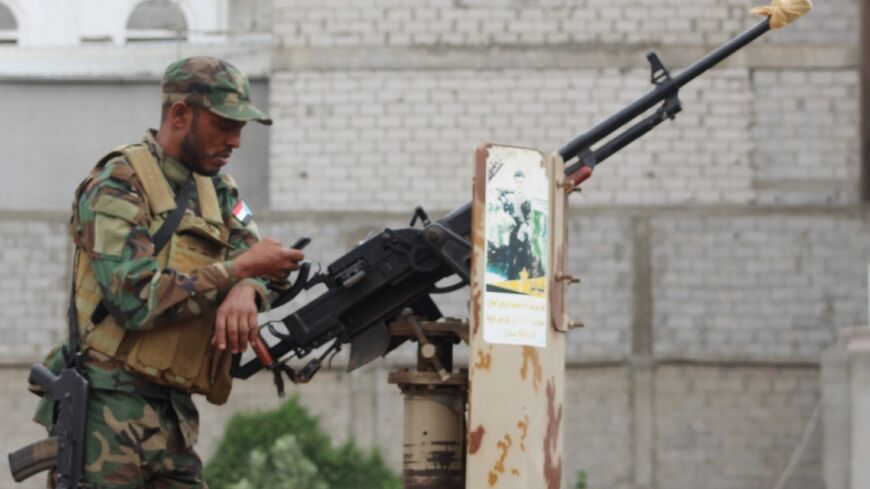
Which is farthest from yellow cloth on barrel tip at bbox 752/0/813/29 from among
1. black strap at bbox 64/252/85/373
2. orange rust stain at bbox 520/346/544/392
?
black strap at bbox 64/252/85/373

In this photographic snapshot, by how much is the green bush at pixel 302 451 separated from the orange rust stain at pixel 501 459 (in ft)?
29.4

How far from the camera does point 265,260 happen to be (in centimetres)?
570

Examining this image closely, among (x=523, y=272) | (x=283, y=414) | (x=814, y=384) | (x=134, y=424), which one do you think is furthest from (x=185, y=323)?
(x=814, y=384)

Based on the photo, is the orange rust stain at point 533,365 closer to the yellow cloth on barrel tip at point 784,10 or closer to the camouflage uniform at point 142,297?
the camouflage uniform at point 142,297

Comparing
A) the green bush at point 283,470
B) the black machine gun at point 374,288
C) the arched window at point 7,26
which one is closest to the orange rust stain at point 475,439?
the black machine gun at point 374,288

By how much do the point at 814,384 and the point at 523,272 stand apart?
Result: 10235 millimetres

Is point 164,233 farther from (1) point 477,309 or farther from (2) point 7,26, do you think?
(2) point 7,26

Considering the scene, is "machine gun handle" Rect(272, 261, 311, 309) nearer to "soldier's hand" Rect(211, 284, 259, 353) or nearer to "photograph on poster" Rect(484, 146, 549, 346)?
"soldier's hand" Rect(211, 284, 259, 353)

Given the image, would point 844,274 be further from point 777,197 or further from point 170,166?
point 170,166

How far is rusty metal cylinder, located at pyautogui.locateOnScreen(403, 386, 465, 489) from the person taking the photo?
20.2 feet

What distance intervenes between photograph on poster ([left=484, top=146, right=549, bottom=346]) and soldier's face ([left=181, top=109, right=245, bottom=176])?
30.8 inches

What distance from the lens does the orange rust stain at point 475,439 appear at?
5.76 meters

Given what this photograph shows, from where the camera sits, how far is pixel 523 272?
19.1 ft

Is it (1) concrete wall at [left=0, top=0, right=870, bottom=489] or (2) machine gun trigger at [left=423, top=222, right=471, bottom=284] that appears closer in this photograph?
(2) machine gun trigger at [left=423, top=222, right=471, bottom=284]
